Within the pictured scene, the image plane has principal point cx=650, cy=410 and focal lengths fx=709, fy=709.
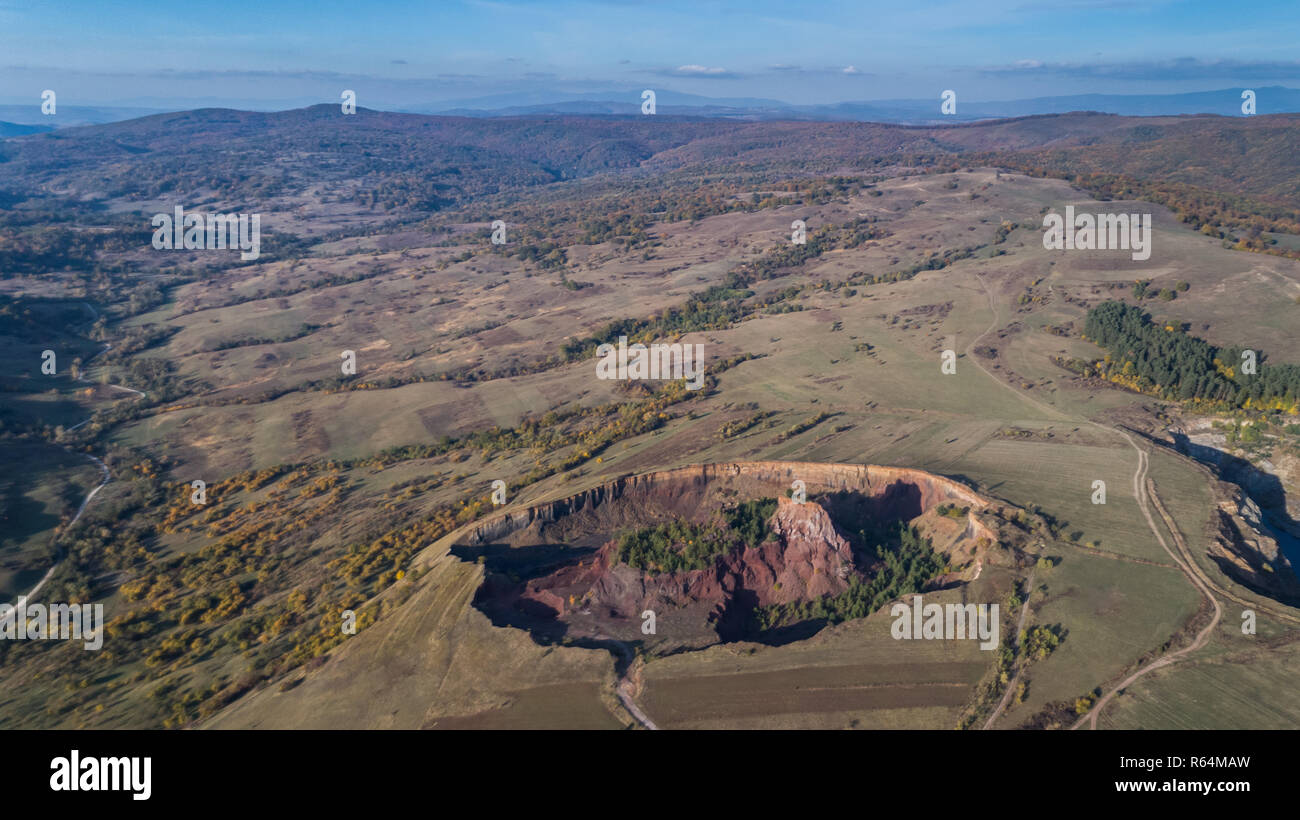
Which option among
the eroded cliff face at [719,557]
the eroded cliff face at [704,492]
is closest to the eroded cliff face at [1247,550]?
the eroded cliff face at [719,557]

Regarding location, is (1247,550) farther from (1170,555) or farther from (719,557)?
(719,557)

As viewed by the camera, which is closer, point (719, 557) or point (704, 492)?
point (719, 557)

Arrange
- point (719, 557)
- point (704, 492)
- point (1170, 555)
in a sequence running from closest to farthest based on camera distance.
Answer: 1. point (1170, 555)
2. point (719, 557)
3. point (704, 492)

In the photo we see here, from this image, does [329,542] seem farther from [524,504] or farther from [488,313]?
[488,313]

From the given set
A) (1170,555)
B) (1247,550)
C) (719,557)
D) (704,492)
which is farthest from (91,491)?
(1247,550)

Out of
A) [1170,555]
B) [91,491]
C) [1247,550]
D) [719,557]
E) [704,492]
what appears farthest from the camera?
[91,491]

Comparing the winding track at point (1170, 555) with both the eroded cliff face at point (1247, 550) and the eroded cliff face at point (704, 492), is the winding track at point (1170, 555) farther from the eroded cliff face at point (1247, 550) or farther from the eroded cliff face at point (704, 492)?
the eroded cliff face at point (704, 492)

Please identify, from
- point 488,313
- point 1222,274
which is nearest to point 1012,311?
point 1222,274

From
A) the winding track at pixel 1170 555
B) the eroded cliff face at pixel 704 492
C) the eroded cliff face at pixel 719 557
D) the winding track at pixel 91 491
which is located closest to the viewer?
the winding track at pixel 1170 555

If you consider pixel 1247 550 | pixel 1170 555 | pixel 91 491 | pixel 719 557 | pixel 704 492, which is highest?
pixel 704 492
